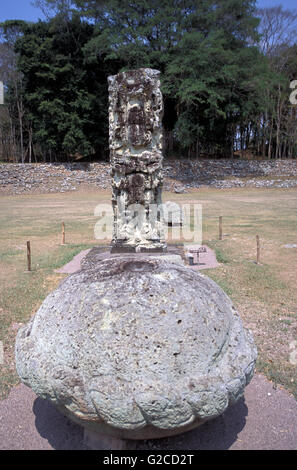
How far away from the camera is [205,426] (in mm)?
2883

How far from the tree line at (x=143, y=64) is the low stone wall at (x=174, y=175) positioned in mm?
2378

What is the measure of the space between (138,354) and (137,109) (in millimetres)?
6895

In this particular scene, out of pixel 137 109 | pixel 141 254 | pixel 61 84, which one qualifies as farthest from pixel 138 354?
pixel 61 84

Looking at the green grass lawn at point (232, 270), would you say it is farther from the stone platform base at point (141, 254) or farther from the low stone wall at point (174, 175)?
the low stone wall at point (174, 175)

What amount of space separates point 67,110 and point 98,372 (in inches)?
1284

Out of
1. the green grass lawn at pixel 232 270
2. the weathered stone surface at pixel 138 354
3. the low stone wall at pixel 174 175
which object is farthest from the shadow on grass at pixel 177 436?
the low stone wall at pixel 174 175

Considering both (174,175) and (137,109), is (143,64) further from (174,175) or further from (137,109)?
(137,109)

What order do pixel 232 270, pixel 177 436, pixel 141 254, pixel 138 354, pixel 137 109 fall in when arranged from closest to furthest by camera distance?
pixel 138 354 < pixel 177 436 < pixel 232 270 < pixel 141 254 < pixel 137 109

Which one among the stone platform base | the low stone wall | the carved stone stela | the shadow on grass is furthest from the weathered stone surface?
the low stone wall

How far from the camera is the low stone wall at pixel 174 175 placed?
29.7 meters

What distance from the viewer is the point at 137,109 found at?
802 cm

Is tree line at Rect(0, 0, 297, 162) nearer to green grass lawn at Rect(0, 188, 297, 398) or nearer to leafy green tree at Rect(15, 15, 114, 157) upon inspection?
leafy green tree at Rect(15, 15, 114, 157)

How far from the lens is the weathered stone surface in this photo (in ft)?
7.03
